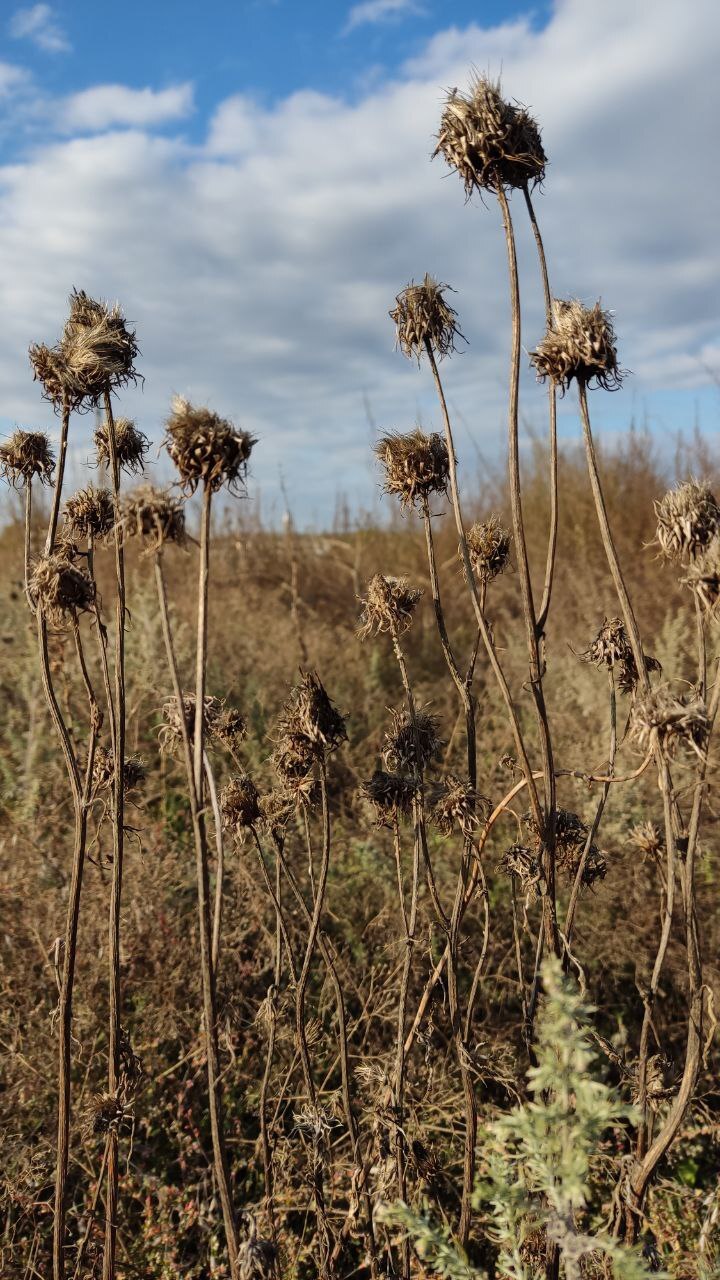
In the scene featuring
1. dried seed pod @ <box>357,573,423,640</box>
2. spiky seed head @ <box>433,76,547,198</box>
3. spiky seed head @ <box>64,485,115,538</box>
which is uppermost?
spiky seed head @ <box>433,76,547,198</box>

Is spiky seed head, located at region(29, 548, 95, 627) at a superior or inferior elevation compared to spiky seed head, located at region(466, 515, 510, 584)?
inferior

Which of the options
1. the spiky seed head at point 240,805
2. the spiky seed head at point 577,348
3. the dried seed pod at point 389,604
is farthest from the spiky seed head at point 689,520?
the spiky seed head at point 240,805

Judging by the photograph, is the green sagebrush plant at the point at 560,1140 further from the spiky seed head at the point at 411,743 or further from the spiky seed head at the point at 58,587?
the spiky seed head at the point at 58,587

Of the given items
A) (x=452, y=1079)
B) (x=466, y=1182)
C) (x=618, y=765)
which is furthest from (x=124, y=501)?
(x=618, y=765)

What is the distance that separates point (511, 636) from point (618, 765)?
168 centimetres

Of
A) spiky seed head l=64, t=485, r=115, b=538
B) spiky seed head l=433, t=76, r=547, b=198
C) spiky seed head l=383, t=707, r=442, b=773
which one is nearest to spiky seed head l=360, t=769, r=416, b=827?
spiky seed head l=383, t=707, r=442, b=773

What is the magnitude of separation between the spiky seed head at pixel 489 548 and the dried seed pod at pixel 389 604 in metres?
0.15

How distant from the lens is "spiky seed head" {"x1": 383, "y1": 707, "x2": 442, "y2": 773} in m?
1.72

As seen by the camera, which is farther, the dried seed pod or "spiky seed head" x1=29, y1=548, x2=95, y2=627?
the dried seed pod

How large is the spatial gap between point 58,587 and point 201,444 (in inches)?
15.3

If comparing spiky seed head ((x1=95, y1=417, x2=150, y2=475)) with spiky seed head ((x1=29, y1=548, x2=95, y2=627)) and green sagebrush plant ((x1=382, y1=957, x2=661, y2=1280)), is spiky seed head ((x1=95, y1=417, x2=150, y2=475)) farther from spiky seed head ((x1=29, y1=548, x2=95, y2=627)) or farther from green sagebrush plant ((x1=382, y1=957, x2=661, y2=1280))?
green sagebrush plant ((x1=382, y1=957, x2=661, y2=1280))

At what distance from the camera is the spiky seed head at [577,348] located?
4.65ft

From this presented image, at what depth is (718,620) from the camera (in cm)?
135

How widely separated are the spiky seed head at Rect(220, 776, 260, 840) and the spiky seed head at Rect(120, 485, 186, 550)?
0.64 meters
